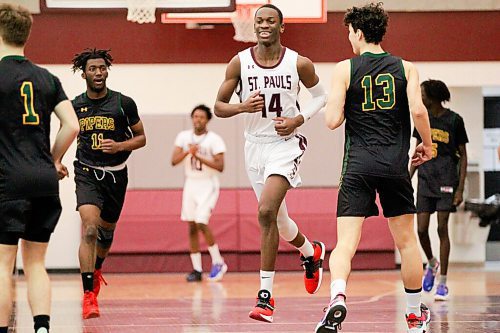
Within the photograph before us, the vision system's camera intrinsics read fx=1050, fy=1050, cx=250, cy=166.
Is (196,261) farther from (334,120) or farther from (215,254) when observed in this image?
(334,120)

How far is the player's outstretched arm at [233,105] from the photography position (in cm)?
801

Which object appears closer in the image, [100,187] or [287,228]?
[287,228]

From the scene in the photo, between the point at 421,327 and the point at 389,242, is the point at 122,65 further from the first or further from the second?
the point at 421,327

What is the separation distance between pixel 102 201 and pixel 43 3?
211 inches

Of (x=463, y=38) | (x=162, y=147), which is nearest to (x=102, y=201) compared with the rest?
(x=162, y=147)

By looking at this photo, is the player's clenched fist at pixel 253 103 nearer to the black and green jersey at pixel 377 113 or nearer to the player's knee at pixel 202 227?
the black and green jersey at pixel 377 113

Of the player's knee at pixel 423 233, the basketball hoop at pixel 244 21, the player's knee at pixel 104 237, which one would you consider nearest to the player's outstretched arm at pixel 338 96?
the player's knee at pixel 104 237

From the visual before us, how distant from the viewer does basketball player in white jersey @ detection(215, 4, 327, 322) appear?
8062 millimetres

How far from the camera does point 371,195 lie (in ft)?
23.3

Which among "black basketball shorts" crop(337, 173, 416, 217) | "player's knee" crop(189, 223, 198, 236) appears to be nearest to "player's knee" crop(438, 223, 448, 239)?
"player's knee" crop(189, 223, 198, 236)

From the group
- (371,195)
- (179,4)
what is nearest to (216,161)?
(179,4)

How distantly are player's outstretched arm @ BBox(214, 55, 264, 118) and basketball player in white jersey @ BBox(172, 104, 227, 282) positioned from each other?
6554 mm

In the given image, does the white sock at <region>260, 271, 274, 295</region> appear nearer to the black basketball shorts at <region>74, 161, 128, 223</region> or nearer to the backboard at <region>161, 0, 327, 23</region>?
the black basketball shorts at <region>74, 161, 128, 223</region>

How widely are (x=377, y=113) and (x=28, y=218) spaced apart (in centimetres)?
241
